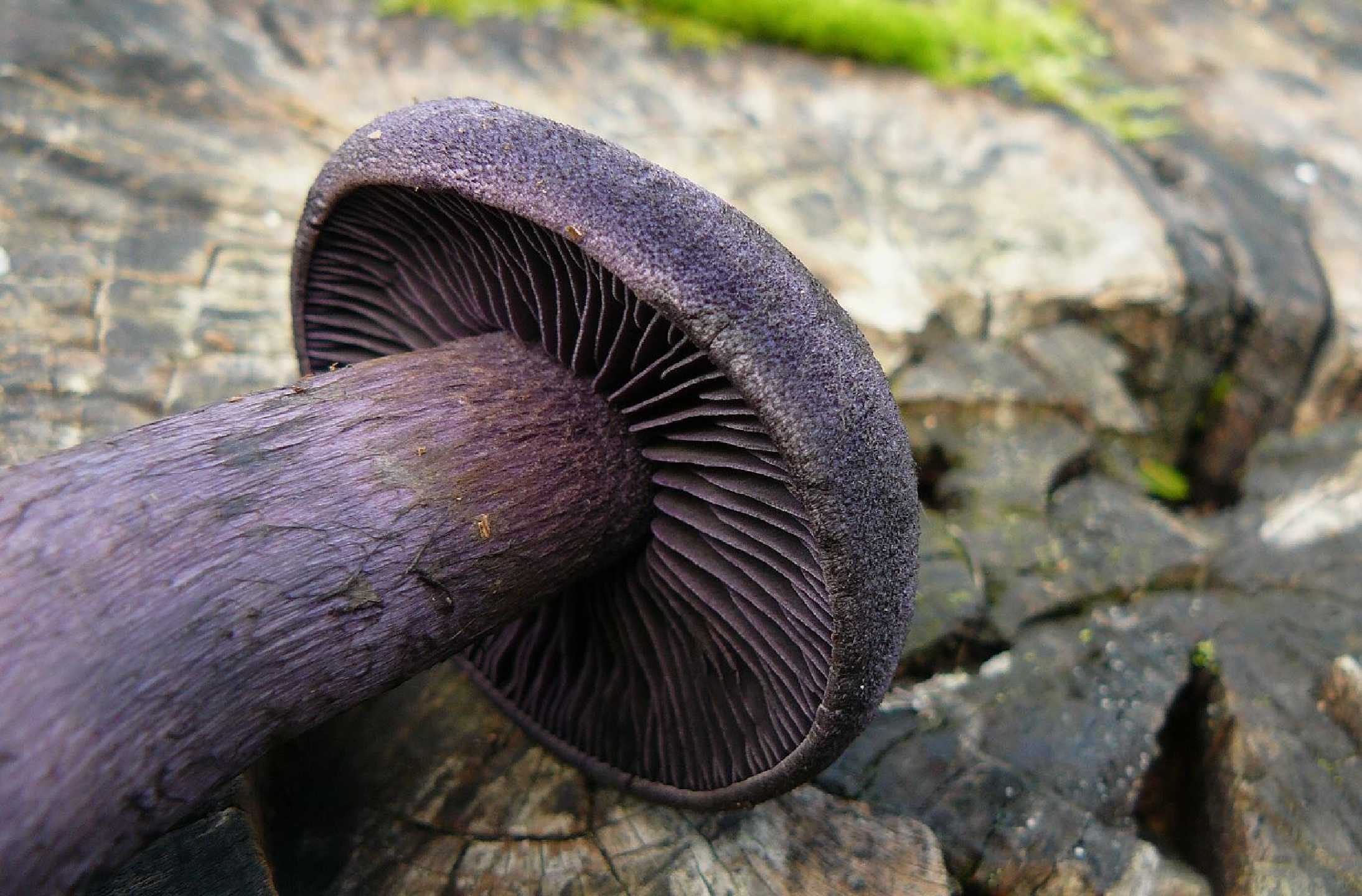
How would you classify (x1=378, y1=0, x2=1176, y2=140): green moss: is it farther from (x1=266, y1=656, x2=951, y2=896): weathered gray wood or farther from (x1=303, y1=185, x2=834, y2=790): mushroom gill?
(x1=266, y1=656, x2=951, y2=896): weathered gray wood

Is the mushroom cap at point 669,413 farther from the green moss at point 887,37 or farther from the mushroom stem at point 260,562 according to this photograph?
the green moss at point 887,37

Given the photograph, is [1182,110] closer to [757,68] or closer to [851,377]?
[757,68]

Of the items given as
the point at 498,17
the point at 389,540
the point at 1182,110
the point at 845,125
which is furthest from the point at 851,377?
the point at 1182,110

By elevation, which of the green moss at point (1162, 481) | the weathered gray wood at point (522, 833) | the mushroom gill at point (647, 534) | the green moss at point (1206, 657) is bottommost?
the green moss at point (1162, 481)

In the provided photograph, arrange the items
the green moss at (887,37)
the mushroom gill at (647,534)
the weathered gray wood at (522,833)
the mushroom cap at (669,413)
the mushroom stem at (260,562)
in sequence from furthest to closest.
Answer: the green moss at (887,37)
the weathered gray wood at (522,833)
the mushroom gill at (647,534)
the mushroom cap at (669,413)
the mushroom stem at (260,562)

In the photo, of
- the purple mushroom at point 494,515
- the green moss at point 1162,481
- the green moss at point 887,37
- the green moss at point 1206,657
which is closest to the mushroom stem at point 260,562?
the purple mushroom at point 494,515

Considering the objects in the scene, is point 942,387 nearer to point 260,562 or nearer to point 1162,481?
point 1162,481
